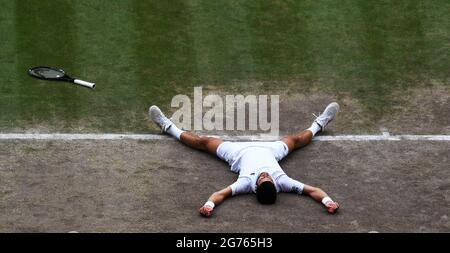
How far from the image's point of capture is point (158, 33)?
65.9ft

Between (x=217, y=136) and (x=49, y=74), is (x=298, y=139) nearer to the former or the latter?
(x=217, y=136)

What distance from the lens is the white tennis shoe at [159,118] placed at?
1738cm

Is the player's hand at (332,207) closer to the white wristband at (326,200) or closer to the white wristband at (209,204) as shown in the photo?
the white wristband at (326,200)

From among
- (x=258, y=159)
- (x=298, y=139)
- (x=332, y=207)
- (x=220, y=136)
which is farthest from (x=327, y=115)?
(x=332, y=207)

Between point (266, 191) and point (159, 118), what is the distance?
2907 millimetres

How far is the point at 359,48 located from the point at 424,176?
166 inches

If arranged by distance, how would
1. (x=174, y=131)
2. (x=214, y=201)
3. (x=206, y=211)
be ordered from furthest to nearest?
1. (x=174, y=131)
2. (x=214, y=201)
3. (x=206, y=211)

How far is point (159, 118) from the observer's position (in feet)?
57.3

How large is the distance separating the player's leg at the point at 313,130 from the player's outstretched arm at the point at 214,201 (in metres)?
1.82

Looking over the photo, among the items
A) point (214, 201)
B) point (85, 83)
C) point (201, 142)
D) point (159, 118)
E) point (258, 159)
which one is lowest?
point (214, 201)

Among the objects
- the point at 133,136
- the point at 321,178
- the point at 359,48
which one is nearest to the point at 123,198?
the point at 133,136

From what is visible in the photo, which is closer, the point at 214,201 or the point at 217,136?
the point at 214,201

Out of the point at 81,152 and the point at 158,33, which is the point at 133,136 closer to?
the point at 81,152
